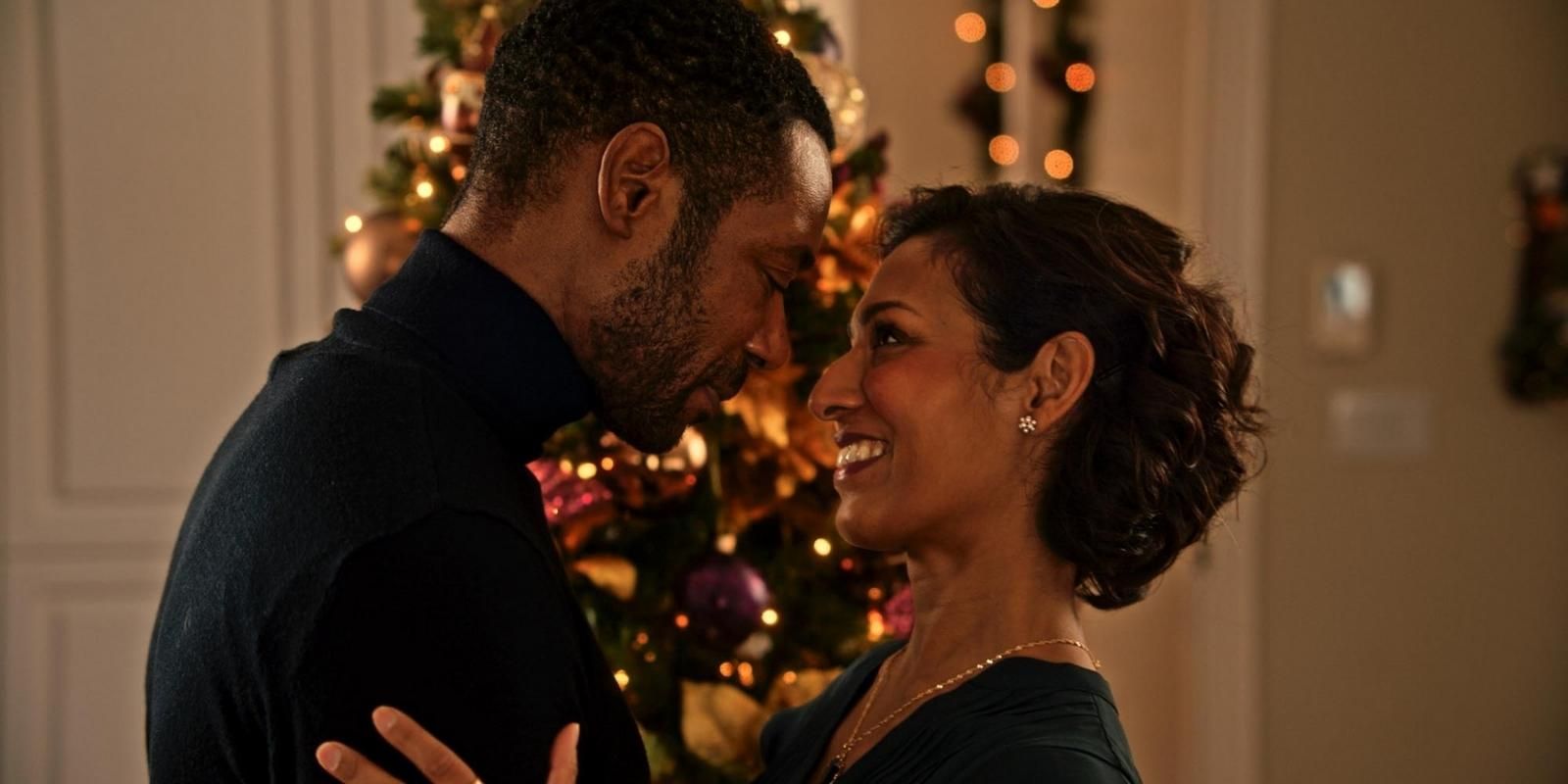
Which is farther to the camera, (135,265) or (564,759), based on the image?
(135,265)

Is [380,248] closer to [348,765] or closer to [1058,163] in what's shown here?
[348,765]

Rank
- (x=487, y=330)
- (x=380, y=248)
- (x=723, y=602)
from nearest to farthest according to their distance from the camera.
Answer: (x=487, y=330) → (x=723, y=602) → (x=380, y=248)

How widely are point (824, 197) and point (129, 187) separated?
2766 mm

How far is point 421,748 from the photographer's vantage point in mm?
798

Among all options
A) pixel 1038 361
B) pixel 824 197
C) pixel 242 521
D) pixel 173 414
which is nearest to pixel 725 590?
pixel 1038 361

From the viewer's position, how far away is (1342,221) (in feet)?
9.82

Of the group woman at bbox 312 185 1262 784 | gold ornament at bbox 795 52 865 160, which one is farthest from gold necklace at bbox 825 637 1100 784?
gold ornament at bbox 795 52 865 160

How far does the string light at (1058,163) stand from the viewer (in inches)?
135

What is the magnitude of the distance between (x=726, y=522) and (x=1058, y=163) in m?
1.87

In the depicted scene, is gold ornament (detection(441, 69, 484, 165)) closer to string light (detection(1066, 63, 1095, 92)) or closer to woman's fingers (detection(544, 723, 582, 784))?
woman's fingers (detection(544, 723, 582, 784))

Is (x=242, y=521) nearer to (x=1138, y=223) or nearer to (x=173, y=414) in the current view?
(x=1138, y=223)

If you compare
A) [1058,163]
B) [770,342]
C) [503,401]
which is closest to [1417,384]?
[1058,163]

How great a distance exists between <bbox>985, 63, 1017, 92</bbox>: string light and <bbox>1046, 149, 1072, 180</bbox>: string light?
201 millimetres

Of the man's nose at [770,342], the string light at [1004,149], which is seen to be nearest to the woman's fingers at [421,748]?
the man's nose at [770,342]
